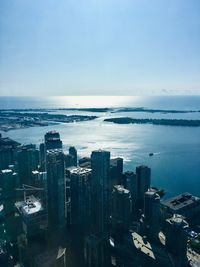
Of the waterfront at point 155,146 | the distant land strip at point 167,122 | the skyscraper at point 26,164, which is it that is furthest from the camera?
the distant land strip at point 167,122

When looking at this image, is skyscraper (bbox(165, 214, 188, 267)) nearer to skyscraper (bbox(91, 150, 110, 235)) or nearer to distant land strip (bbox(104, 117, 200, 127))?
skyscraper (bbox(91, 150, 110, 235))

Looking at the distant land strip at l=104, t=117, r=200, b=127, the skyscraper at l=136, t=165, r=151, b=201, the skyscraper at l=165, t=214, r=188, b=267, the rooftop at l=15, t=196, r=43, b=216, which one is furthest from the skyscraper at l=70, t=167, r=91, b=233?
the distant land strip at l=104, t=117, r=200, b=127

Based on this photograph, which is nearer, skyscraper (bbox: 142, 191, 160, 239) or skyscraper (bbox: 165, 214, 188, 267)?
skyscraper (bbox: 165, 214, 188, 267)

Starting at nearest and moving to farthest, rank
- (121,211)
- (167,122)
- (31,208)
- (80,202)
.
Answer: (31,208) → (121,211) → (80,202) → (167,122)

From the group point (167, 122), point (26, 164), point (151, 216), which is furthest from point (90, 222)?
point (167, 122)

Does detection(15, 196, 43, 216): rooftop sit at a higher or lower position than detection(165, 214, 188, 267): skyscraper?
higher

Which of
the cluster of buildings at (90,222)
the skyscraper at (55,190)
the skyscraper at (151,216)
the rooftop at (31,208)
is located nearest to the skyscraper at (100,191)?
the cluster of buildings at (90,222)

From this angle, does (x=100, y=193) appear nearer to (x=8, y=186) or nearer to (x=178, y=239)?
(x=178, y=239)

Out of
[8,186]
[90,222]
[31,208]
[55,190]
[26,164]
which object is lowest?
[90,222]

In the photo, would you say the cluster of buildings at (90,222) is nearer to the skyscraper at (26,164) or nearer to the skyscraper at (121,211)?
the skyscraper at (121,211)
